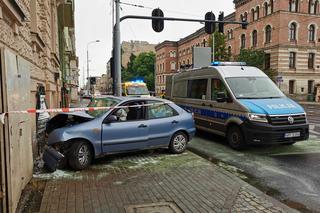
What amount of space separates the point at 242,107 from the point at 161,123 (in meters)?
2.26

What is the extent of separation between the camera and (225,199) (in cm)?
496

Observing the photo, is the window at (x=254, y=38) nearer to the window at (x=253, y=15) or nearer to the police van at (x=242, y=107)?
the window at (x=253, y=15)

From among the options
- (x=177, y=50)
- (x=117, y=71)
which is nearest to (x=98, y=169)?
(x=117, y=71)

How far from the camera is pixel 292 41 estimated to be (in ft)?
139

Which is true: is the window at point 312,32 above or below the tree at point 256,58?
above

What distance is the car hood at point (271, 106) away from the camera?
8.20 m

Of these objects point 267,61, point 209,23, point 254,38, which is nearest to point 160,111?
point 209,23

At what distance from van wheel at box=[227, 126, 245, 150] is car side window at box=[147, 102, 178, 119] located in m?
1.82

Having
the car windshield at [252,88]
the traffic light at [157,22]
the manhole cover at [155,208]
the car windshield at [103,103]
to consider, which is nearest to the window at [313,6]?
the traffic light at [157,22]

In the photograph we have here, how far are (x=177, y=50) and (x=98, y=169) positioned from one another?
78.3 metres

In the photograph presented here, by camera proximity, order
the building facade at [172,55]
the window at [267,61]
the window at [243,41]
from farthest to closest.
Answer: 1. the building facade at [172,55]
2. the window at [243,41]
3. the window at [267,61]

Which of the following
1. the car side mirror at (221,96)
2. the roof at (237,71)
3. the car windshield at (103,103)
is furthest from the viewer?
the roof at (237,71)

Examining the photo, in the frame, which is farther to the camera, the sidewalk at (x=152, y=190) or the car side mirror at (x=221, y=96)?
the car side mirror at (x=221, y=96)

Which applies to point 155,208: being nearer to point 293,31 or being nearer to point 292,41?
point 292,41
